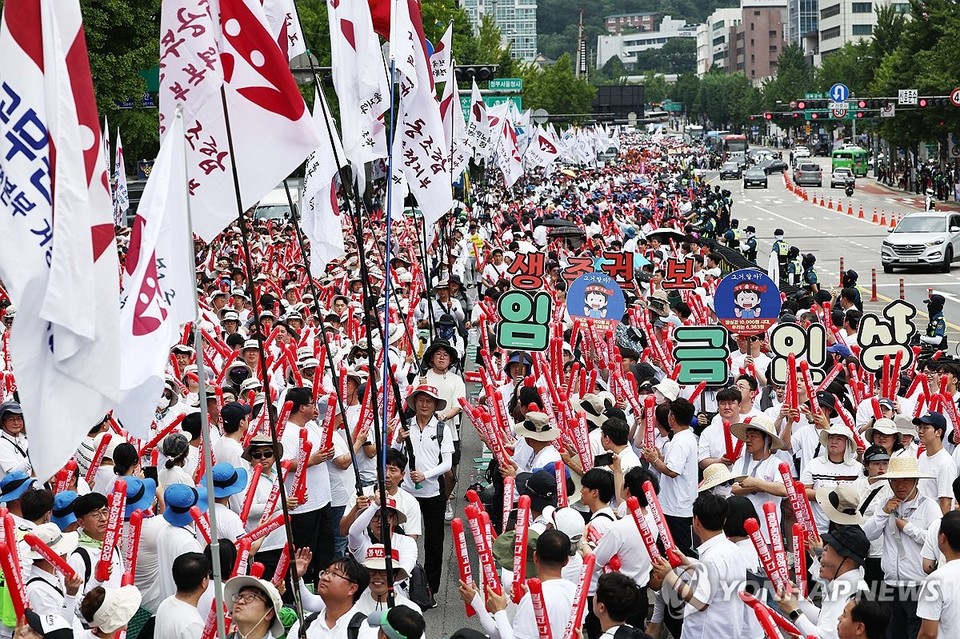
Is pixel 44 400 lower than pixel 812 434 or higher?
higher

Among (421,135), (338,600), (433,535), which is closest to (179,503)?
(338,600)

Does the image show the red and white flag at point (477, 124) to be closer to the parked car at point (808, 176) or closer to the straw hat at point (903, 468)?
the straw hat at point (903, 468)

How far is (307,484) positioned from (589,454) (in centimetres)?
184

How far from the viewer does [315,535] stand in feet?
28.3

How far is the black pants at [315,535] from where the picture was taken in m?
8.49

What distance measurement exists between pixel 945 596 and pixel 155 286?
3669 millimetres

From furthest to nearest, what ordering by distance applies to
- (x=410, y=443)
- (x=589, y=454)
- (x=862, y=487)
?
(x=410, y=443), (x=589, y=454), (x=862, y=487)

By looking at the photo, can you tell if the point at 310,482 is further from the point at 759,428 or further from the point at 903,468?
the point at 903,468

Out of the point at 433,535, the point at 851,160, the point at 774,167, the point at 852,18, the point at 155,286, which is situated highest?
the point at 852,18

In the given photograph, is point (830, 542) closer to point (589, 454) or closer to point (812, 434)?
point (589, 454)

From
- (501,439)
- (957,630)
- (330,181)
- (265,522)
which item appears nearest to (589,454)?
(501,439)

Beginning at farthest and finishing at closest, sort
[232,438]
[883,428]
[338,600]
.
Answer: [232,438] < [883,428] < [338,600]

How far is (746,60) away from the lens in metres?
196

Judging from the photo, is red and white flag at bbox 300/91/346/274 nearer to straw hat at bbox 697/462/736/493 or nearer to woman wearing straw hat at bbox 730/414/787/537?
woman wearing straw hat at bbox 730/414/787/537
